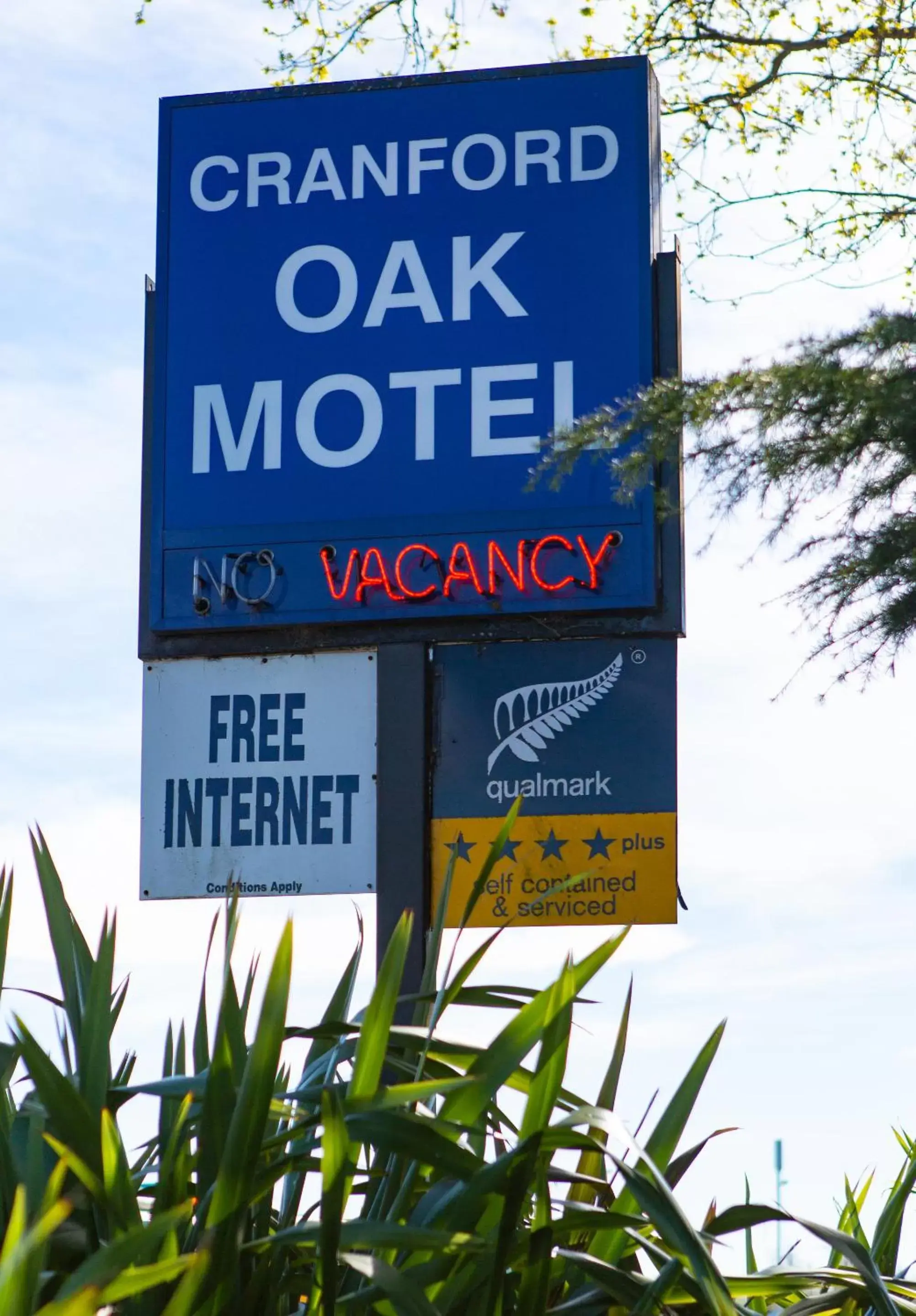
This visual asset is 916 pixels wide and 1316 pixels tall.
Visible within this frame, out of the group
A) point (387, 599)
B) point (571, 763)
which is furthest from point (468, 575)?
point (571, 763)

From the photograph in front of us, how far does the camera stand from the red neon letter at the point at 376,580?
7730mm

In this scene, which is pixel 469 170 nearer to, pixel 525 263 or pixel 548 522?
pixel 525 263

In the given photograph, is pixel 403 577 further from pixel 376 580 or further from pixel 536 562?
pixel 536 562

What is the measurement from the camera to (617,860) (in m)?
7.28

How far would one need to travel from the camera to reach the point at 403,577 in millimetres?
7742

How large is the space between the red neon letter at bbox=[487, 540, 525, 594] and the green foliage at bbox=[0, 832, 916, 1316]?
4861 millimetres

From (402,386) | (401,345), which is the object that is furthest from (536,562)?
(401,345)

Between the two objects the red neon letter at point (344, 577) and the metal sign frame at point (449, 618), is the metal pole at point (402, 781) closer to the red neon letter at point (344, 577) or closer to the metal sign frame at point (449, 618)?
the metal sign frame at point (449, 618)

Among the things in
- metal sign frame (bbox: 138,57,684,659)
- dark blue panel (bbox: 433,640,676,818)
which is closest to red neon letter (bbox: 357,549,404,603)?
metal sign frame (bbox: 138,57,684,659)

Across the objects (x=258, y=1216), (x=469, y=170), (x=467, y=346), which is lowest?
(x=258, y=1216)

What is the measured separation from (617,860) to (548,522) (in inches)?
58.5

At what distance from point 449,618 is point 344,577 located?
1.71ft

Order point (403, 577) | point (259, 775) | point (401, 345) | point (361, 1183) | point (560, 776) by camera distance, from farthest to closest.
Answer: point (401, 345)
point (259, 775)
point (403, 577)
point (560, 776)
point (361, 1183)

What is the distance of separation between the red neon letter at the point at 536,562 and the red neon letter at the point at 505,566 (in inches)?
1.8
